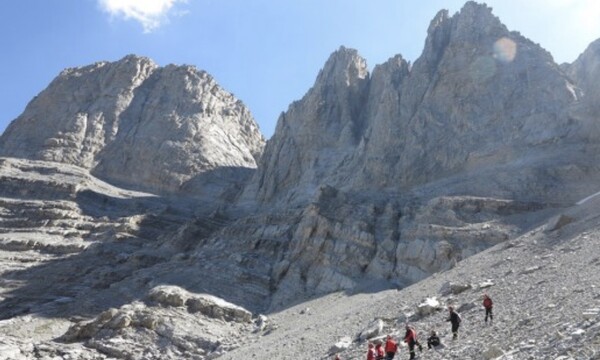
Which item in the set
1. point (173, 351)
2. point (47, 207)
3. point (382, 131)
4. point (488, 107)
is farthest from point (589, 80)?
point (47, 207)

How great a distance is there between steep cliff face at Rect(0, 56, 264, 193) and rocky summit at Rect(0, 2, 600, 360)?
545mm

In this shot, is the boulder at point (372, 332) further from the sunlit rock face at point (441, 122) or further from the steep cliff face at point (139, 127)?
the steep cliff face at point (139, 127)

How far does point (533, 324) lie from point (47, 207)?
75.3 metres

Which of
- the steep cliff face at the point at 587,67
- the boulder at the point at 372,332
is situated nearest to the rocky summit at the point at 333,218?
the boulder at the point at 372,332

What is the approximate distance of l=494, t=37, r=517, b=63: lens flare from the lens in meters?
79.5

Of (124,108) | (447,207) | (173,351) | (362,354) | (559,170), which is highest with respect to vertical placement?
(124,108)

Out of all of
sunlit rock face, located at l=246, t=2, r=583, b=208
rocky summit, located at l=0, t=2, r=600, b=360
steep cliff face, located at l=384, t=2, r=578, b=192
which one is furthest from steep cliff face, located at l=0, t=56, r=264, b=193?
steep cliff face, located at l=384, t=2, r=578, b=192

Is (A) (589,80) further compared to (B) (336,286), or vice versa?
(A) (589,80)

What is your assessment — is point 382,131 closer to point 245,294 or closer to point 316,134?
point 316,134

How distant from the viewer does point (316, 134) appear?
97.2 m

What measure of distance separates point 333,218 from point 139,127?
71825 millimetres

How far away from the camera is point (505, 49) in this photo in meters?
80.6

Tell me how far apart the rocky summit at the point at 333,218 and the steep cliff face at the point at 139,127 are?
0.54 m

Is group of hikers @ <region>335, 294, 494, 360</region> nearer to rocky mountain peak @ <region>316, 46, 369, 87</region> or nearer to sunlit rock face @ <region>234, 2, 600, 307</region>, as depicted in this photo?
sunlit rock face @ <region>234, 2, 600, 307</region>
